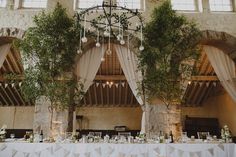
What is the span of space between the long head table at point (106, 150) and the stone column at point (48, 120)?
1540 mm

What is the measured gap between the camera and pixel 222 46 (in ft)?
26.6

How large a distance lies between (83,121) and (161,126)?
6705 mm

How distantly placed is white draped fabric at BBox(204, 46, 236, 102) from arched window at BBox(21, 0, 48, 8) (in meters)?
5.32

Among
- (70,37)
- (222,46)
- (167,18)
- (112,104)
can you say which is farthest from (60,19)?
(112,104)

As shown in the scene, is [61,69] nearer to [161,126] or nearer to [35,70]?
[35,70]

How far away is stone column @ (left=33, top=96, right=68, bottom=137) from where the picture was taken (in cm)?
707

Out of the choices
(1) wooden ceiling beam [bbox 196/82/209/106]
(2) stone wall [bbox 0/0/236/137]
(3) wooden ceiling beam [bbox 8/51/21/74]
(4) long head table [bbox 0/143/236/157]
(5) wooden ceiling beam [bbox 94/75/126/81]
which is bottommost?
(4) long head table [bbox 0/143/236/157]

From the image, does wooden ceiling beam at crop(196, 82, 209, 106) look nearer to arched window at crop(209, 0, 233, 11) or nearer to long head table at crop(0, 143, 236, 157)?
arched window at crop(209, 0, 233, 11)

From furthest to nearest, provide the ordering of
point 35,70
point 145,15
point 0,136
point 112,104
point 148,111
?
point 112,104
point 145,15
point 148,111
point 35,70
point 0,136

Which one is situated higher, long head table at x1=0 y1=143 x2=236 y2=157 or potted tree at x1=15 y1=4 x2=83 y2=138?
potted tree at x1=15 y1=4 x2=83 y2=138

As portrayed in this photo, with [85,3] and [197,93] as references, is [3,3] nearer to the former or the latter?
[85,3]

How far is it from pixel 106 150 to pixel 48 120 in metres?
2.49

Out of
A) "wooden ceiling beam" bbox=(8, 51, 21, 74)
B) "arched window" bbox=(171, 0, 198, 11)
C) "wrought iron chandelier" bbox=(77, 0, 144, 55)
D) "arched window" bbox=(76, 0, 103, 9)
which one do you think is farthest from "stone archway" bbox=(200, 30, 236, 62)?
"wooden ceiling beam" bbox=(8, 51, 21, 74)

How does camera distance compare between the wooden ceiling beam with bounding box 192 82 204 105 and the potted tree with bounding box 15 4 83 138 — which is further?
the wooden ceiling beam with bounding box 192 82 204 105
